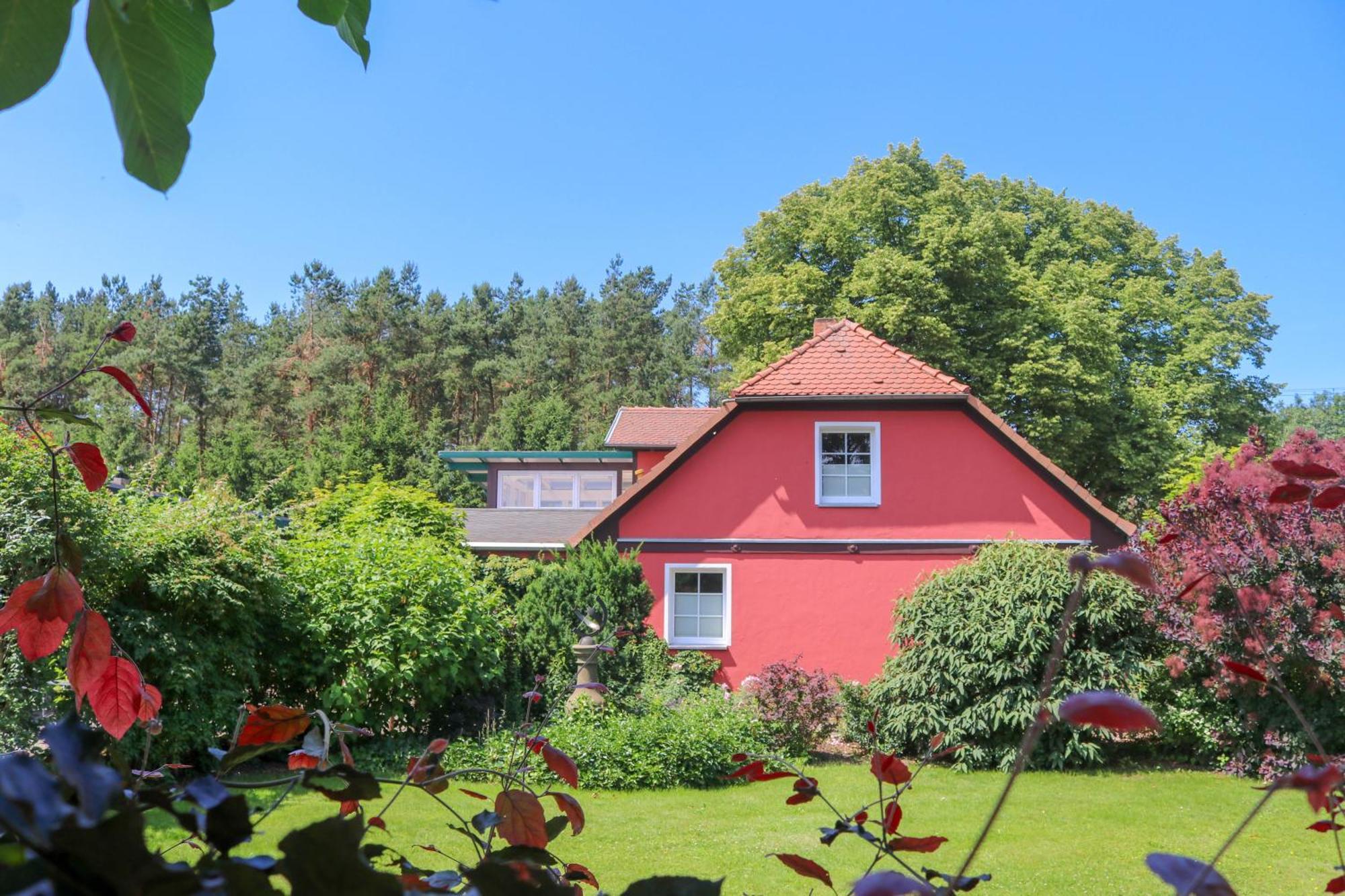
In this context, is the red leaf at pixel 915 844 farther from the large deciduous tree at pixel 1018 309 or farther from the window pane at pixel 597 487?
the window pane at pixel 597 487

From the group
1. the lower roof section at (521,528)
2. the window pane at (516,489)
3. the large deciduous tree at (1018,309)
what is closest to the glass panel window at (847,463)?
the lower roof section at (521,528)

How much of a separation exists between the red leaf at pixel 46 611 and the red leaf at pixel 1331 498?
5.00ft

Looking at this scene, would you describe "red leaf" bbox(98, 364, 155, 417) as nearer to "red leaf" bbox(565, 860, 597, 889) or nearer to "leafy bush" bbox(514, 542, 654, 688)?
"red leaf" bbox(565, 860, 597, 889)

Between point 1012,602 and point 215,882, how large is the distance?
34.1 ft

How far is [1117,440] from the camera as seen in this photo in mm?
23422

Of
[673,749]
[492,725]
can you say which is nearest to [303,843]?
[673,749]

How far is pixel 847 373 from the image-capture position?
1355cm

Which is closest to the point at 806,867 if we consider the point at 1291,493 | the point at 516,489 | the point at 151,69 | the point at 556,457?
the point at 1291,493

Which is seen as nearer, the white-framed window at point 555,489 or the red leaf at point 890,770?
the red leaf at point 890,770

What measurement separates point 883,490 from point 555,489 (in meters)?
11.5

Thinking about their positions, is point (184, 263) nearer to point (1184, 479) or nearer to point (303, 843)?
point (1184, 479)

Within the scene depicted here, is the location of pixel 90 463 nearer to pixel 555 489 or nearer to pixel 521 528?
pixel 521 528

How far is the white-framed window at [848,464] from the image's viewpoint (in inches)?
525

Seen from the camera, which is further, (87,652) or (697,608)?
(697,608)
